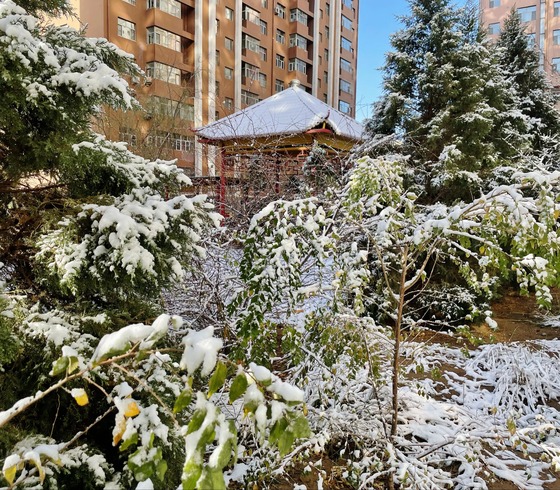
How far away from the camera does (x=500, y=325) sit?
19.1 ft

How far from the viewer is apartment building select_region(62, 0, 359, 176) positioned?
18.4m

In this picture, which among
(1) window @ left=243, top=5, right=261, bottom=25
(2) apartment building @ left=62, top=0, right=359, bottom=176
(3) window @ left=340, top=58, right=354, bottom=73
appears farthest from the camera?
(3) window @ left=340, top=58, right=354, bottom=73

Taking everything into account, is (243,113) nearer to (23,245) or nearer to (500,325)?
(500,325)

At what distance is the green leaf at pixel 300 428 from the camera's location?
0.80m

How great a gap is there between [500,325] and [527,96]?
725 cm

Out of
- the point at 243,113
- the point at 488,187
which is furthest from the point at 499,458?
the point at 243,113

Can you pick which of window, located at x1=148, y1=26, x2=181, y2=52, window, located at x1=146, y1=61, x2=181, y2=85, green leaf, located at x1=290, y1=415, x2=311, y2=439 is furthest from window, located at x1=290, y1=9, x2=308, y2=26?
green leaf, located at x1=290, y1=415, x2=311, y2=439

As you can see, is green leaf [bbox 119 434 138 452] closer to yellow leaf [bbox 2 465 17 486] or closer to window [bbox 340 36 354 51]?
yellow leaf [bbox 2 465 17 486]

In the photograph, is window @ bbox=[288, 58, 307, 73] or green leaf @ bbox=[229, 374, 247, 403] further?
window @ bbox=[288, 58, 307, 73]

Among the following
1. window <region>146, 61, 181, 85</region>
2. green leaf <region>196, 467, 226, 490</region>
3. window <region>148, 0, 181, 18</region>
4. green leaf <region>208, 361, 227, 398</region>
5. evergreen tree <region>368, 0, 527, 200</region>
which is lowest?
green leaf <region>196, 467, 226, 490</region>

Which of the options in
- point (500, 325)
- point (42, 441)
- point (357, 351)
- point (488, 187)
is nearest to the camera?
point (42, 441)

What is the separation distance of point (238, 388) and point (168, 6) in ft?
79.1

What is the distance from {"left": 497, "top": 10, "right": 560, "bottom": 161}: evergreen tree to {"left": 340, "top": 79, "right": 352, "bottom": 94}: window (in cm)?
2428

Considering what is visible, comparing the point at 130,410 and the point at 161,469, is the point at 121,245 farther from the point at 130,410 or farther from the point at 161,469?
the point at 161,469
